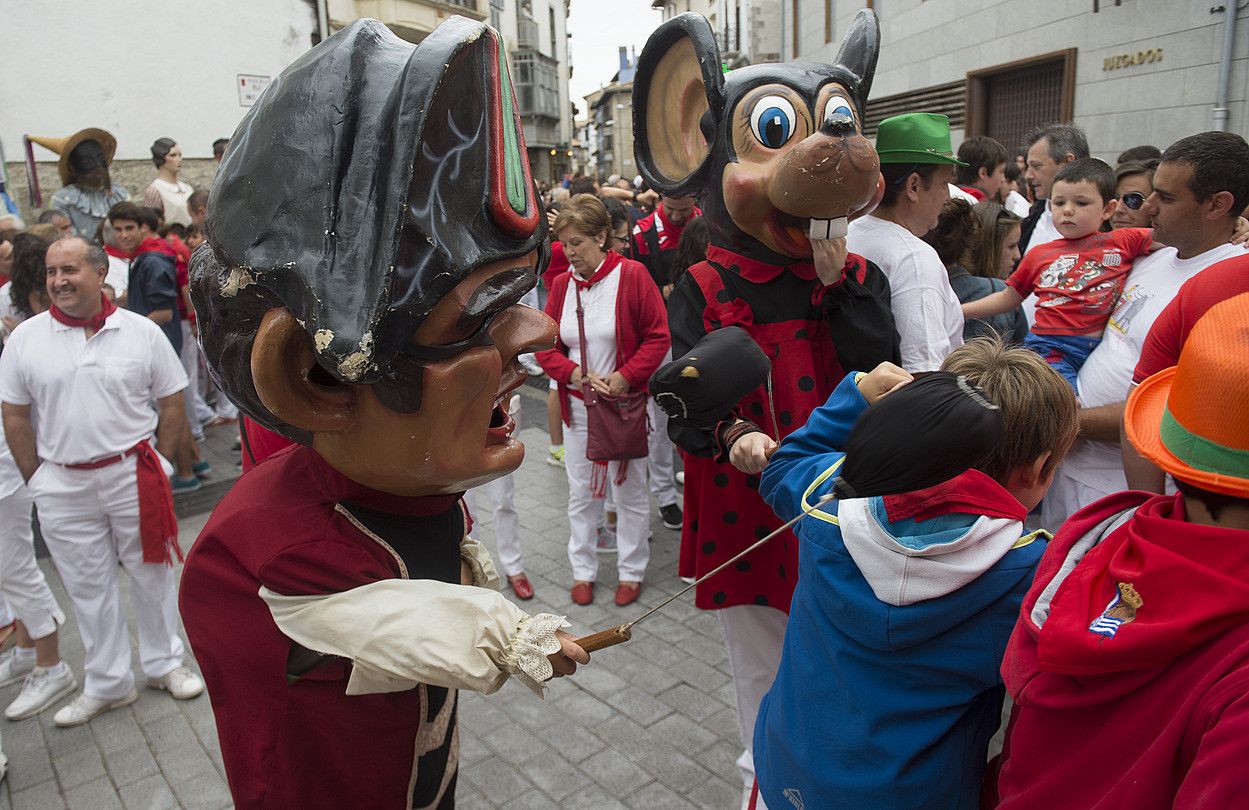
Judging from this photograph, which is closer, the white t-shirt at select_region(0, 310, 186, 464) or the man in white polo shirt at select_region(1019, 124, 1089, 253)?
the white t-shirt at select_region(0, 310, 186, 464)

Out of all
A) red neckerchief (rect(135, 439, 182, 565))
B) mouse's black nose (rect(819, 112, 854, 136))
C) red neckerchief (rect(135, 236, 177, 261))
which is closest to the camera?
mouse's black nose (rect(819, 112, 854, 136))

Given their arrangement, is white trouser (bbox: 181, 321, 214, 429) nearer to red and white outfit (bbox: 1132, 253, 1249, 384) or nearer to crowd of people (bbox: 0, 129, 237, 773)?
crowd of people (bbox: 0, 129, 237, 773)

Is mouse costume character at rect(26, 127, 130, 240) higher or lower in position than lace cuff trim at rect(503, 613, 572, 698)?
higher

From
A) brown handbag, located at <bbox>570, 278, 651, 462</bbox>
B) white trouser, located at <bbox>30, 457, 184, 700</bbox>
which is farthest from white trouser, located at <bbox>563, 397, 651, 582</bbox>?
white trouser, located at <bbox>30, 457, 184, 700</bbox>

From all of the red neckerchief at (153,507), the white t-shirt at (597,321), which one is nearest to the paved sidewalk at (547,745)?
→ the red neckerchief at (153,507)

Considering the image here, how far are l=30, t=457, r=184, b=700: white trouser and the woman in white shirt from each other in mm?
5839

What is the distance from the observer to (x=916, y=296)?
9.36ft

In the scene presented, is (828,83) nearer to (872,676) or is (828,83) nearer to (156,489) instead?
(872,676)

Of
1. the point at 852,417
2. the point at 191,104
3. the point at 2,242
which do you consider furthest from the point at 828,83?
the point at 191,104

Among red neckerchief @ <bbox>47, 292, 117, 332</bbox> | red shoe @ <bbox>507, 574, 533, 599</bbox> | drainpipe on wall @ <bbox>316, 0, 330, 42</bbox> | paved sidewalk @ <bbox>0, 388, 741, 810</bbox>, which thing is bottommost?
paved sidewalk @ <bbox>0, 388, 741, 810</bbox>

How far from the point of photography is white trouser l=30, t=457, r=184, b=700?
372 centimetres

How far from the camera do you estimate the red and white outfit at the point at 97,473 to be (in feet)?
12.1

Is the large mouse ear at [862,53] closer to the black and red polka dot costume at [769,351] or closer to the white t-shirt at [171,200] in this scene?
the black and red polka dot costume at [769,351]

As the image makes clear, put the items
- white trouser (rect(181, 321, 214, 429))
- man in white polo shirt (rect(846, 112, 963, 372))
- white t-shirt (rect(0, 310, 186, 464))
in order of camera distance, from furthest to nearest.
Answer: white trouser (rect(181, 321, 214, 429))
white t-shirt (rect(0, 310, 186, 464))
man in white polo shirt (rect(846, 112, 963, 372))
